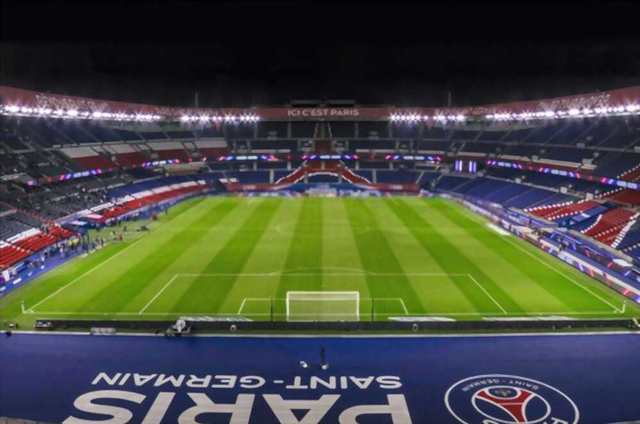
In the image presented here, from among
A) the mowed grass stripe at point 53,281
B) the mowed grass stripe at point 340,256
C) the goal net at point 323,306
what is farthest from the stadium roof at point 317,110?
the goal net at point 323,306

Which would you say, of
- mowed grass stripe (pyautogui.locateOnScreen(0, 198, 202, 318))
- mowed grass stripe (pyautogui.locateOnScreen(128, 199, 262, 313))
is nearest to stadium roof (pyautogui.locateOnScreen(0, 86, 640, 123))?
mowed grass stripe (pyautogui.locateOnScreen(0, 198, 202, 318))

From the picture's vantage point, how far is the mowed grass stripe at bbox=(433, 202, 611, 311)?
83.8 ft

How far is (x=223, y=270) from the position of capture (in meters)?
31.4

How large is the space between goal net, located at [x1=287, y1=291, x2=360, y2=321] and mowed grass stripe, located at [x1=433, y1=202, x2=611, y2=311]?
1179 cm

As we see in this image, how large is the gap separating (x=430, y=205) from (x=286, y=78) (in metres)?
44.3

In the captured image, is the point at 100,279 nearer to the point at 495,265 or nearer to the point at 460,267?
the point at 460,267

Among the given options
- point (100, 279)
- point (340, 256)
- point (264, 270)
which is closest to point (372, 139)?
point (340, 256)

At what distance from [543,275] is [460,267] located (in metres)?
5.21

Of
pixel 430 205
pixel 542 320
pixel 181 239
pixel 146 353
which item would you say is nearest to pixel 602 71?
pixel 430 205

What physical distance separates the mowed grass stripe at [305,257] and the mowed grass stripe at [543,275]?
13.8 meters

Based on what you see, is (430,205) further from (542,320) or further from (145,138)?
(145,138)

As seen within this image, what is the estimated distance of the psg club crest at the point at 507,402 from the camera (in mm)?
15461

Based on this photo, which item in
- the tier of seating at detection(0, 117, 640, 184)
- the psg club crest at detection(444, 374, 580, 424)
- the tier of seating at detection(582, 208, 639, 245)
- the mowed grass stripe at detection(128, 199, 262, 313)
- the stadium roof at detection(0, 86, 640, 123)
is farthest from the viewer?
the tier of seating at detection(0, 117, 640, 184)

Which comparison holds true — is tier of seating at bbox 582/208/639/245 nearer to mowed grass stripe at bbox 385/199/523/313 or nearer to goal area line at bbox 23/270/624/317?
goal area line at bbox 23/270/624/317
